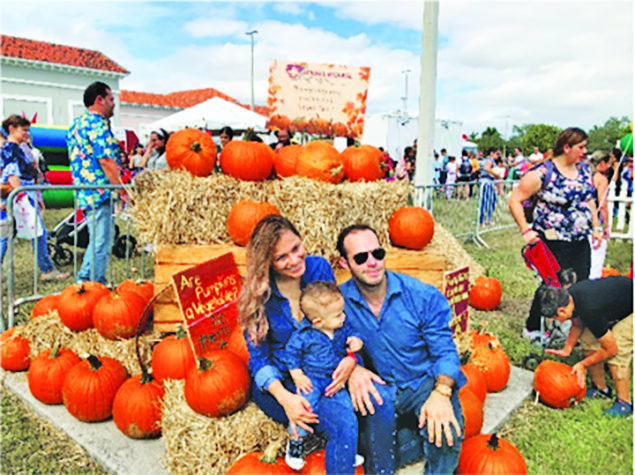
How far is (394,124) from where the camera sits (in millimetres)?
26438

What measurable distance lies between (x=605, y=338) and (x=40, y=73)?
39.4m

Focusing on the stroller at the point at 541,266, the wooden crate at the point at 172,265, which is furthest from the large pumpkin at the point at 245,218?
the stroller at the point at 541,266

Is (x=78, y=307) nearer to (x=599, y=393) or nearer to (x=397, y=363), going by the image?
(x=397, y=363)

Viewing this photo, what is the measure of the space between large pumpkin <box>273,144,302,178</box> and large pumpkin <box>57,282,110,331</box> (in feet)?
6.03

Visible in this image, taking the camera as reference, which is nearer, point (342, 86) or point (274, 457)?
point (274, 457)

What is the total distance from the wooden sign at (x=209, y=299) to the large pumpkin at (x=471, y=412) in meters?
1.67

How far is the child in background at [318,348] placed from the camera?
7.62ft

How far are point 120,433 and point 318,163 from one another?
8.14 feet

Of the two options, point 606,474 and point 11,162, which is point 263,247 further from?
point 11,162

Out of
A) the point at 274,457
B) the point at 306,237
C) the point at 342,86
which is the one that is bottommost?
the point at 274,457

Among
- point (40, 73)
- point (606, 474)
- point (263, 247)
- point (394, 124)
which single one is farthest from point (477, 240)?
point (40, 73)

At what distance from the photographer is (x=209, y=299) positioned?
11.4 feet

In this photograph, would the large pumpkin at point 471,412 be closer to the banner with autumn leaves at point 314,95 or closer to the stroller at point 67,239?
the banner with autumn leaves at point 314,95

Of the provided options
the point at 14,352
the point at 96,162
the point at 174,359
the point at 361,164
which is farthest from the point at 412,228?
the point at 14,352
